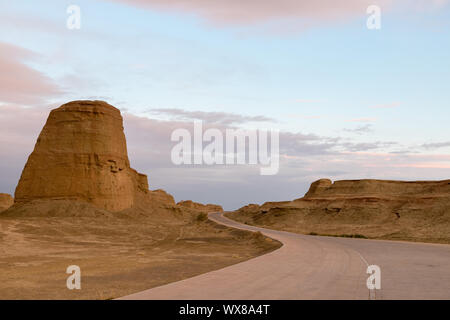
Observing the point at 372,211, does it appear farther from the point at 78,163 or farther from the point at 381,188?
the point at 78,163

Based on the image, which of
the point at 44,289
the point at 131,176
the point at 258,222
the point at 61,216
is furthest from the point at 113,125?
the point at 44,289

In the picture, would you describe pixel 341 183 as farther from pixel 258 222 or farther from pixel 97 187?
pixel 97 187

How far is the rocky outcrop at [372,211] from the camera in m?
52.0

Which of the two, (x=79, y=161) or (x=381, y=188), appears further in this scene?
(x=381, y=188)

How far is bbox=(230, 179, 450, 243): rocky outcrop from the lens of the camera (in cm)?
5203

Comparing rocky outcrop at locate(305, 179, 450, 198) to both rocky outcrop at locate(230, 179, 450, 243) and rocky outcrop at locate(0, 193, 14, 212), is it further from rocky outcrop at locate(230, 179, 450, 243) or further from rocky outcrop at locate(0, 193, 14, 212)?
rocky outcrop at locate(0, 193, 14, 212)

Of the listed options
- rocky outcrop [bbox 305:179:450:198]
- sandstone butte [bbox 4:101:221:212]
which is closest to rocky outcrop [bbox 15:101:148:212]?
sandstone butte [bbox 4:101:221:212]

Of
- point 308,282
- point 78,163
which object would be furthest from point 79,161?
point 308,282

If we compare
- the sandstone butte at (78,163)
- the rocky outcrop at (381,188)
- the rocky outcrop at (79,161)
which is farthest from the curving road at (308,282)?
the rocky outcrop at (381,188)

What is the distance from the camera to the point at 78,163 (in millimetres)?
62969

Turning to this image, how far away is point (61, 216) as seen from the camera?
5634cm

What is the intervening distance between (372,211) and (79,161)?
1784 inches
